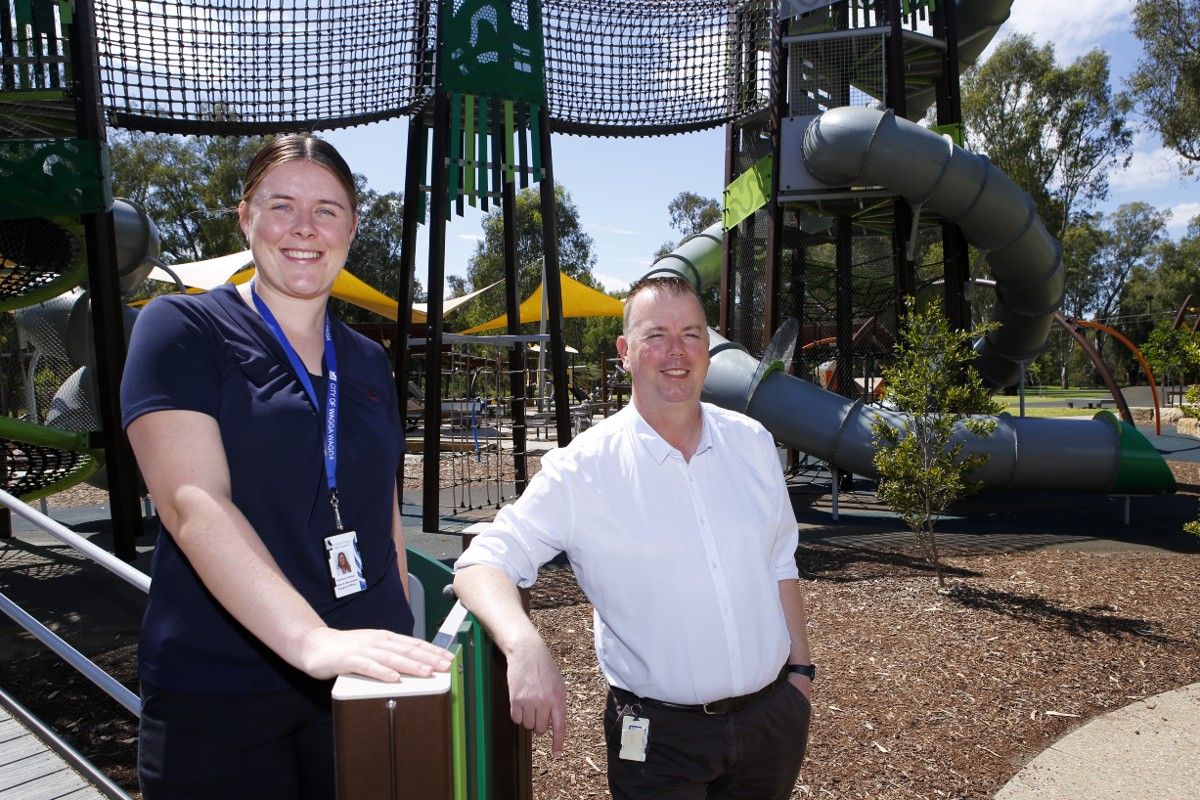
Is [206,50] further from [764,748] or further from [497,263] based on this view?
[497,263]

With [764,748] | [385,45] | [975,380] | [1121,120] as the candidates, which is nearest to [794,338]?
[975,380]

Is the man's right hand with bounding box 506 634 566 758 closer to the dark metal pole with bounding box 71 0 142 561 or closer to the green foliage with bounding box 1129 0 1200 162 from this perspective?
the dark metal pole with bounding box 71 0 142 561

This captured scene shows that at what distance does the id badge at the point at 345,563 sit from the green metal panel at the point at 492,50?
7731mm

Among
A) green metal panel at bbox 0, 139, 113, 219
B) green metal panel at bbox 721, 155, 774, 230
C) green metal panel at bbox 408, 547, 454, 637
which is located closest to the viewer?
green metal panel at bbox 408, 547, 454, 637

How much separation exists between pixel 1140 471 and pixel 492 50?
25.9 feet

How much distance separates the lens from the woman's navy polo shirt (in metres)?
1.48

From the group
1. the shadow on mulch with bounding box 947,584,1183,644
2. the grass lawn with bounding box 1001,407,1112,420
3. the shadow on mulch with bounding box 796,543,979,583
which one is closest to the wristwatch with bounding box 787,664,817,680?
the shadow on mulch with bounding box 947,584,1183,644

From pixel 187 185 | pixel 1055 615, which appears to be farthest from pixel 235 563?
pixel 187 185

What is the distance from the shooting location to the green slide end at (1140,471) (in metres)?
9.48

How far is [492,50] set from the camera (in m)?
8.77

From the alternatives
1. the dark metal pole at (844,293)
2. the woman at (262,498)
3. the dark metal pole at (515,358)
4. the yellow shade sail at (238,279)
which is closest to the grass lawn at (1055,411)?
the dark metal pole at (844,293)

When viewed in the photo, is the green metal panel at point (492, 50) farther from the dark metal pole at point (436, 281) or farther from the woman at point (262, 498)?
the woman at point (262, 498)

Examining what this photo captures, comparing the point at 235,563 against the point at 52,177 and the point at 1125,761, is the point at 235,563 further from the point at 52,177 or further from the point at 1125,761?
the point at 52,177

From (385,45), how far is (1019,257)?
8503mm
